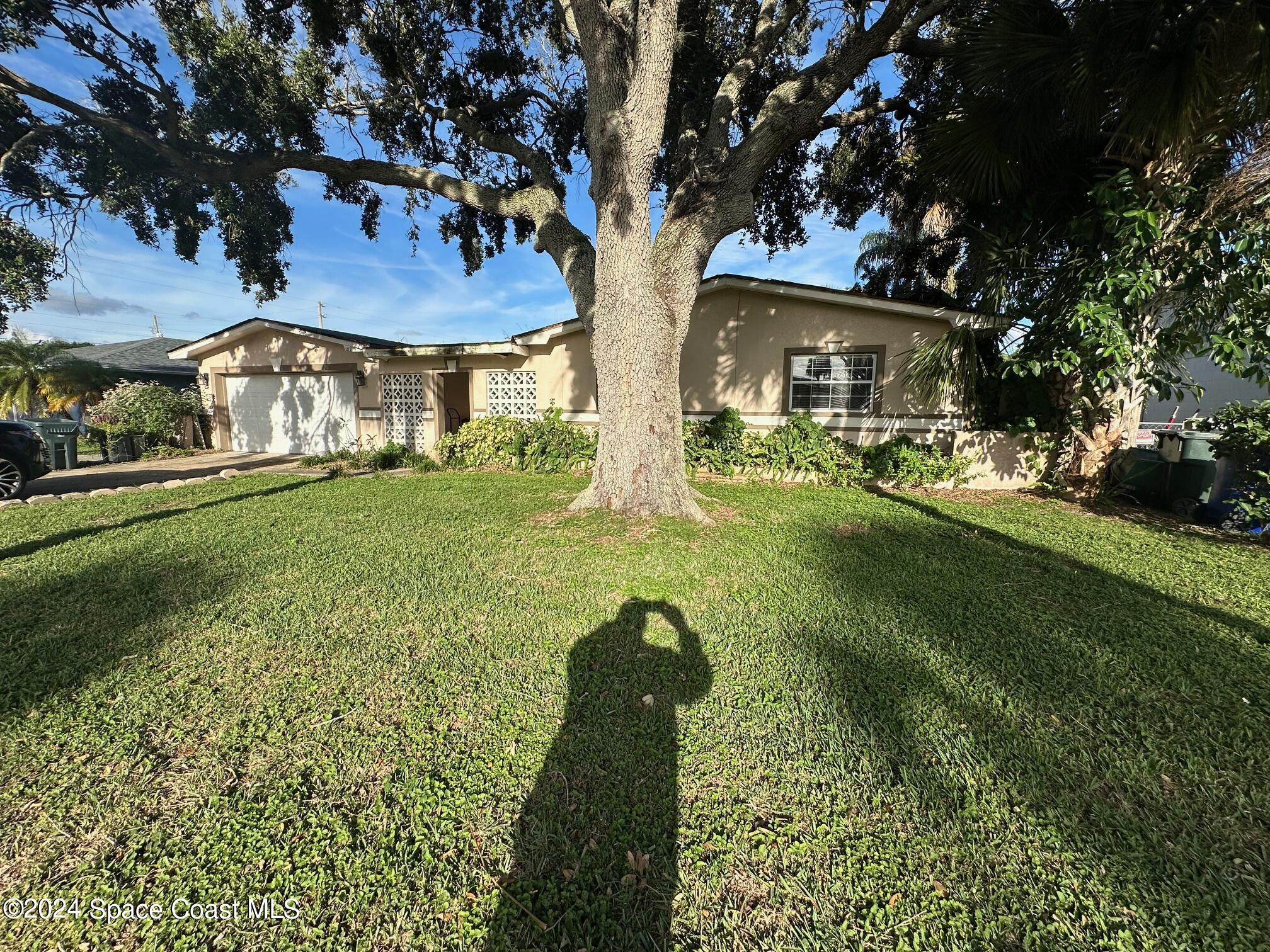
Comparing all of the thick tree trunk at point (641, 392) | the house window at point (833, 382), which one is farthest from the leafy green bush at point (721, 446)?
the thick tree trunk at point (641, 392)

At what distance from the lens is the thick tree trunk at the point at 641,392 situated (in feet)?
18.6

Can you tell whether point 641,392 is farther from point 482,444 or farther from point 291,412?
point 291,412

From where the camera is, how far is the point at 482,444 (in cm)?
1052

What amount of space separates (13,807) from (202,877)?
0.96 m

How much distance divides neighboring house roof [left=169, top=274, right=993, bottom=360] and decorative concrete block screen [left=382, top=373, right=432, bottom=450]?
0.81 metres

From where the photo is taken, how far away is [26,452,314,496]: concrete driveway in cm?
827

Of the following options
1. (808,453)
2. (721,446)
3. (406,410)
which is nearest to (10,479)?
(406,410)

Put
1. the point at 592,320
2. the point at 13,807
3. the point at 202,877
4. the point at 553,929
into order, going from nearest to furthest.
A: the point at 553,929 → the point at 202,877 → the point at 13,807 → the point at 592,320

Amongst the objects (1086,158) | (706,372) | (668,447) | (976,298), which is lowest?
(668,447)

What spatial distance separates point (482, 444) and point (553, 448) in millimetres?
1831

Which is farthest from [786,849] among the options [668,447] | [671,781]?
[668,447]

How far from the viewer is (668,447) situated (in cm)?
585

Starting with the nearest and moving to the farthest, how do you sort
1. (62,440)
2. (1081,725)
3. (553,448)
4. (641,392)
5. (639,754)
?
(639,754)
(1081,725)
(641,392)
(553,448)
(62,440)

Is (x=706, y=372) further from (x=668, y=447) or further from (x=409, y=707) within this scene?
(x=409, y=707)
